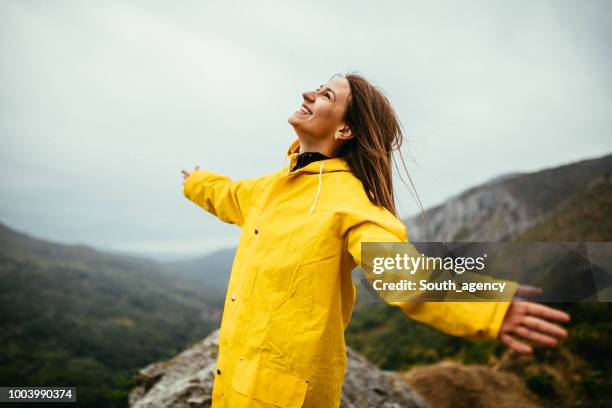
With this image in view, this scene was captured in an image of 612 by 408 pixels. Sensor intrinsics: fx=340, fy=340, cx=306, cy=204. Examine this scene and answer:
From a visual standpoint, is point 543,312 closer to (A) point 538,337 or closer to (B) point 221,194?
(A) point 538,337

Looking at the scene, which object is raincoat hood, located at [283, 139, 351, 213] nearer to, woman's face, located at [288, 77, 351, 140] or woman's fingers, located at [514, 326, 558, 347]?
woman's face, located at [288, 77, 351, 140]

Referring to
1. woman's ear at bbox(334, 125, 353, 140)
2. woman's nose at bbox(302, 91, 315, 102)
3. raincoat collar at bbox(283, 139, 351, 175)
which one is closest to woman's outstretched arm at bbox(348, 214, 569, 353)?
raincoat collar at bbox(283, 139, 351, 175)

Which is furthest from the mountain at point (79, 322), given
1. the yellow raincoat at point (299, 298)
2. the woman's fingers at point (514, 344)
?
the woman's fingers at point (514, 344)

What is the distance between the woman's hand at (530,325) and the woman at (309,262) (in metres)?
0.59

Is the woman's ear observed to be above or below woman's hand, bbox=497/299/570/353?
above

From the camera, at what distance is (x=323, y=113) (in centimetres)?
256

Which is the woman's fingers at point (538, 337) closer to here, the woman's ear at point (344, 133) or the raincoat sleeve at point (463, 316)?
the raincoat sleeve at point (463, 316)

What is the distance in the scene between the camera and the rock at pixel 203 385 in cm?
412

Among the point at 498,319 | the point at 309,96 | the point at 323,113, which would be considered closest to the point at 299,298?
the point at 498,319

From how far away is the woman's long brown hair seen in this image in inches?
94.1

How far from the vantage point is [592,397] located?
21.8 feet

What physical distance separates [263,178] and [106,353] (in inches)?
1477

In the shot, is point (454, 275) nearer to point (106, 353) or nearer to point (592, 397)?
point (592, 397)

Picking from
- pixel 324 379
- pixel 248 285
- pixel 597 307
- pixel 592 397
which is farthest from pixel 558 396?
pixel 248 285
